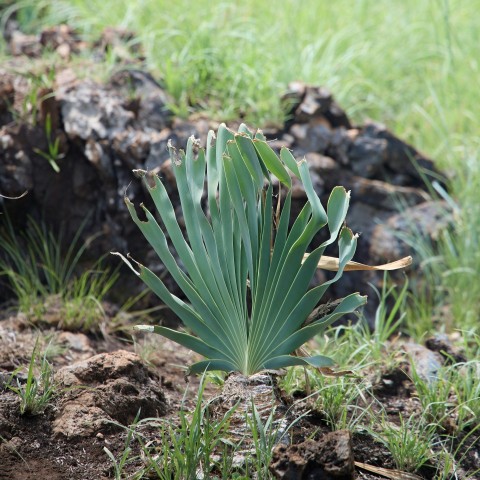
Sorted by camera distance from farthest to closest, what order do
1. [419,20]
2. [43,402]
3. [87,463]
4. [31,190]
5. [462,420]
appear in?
[419,20] → [31,190] → [462,420] → [43,402] → [87,463]

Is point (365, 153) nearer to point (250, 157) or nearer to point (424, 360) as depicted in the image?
point (424, 360)

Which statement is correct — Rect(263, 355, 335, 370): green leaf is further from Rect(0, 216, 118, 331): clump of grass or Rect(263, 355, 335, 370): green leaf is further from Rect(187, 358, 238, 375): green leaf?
Rect(0, 216, 118, 331): clump of grass

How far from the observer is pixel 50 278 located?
392cm

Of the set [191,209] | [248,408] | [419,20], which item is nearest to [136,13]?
[419,20]

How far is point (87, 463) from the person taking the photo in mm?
2373

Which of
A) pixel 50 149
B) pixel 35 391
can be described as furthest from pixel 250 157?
pixel 50 149

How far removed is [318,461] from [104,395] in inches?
33.1

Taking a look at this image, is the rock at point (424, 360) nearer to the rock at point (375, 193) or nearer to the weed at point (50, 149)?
the rock at point (375, 193)

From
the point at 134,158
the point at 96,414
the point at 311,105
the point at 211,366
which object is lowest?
the point at 96,414

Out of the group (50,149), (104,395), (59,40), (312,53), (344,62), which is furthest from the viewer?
(344,62)

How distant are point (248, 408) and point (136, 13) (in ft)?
12.5

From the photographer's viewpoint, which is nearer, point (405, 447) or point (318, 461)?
point (318, 461)

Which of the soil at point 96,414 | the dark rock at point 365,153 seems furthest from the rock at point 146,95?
the soil at point 96,414

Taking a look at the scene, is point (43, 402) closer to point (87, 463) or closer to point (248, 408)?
point (87, 463)
